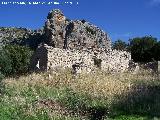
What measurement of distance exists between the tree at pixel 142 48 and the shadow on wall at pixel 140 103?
3156 cm

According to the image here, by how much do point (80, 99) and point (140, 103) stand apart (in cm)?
296

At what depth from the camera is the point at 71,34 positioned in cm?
4147

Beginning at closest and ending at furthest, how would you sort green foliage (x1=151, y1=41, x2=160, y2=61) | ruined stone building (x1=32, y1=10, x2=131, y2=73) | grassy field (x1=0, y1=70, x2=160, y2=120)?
grassy field (x1=0, y1=70, x2=160, y2=120), ruined stone building (x1=32, y1=10, x2=131, y2=73), green foliage (x1=151, y1=41, x2=160, y2=61)

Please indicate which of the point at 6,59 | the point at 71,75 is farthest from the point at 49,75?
the point at 6,59

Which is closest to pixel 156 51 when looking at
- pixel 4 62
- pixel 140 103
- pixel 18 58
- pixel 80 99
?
pixel 18 58

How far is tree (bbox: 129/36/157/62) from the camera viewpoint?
58888 millimetres

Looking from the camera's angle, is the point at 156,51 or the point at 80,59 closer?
the point at 80,59

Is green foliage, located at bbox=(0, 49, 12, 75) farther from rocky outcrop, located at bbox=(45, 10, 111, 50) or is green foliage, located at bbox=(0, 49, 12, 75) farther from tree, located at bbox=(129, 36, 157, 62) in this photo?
tree, located at bbox=(129, 36, 157, 62)

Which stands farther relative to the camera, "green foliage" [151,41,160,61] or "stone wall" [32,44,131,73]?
"green foliage" [151,41,160,61]

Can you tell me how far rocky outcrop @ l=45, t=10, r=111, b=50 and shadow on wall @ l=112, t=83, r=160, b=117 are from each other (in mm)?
17378

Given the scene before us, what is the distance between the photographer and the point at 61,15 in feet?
148

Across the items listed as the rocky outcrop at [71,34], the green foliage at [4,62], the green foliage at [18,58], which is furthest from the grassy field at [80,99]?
the rocky outcrop at [71,34]

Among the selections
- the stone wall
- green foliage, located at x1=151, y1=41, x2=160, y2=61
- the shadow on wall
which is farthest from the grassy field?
green foliage, located at x1=151, y1=41, x2=160, y2=61

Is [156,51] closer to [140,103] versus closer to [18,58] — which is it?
[18,58]
